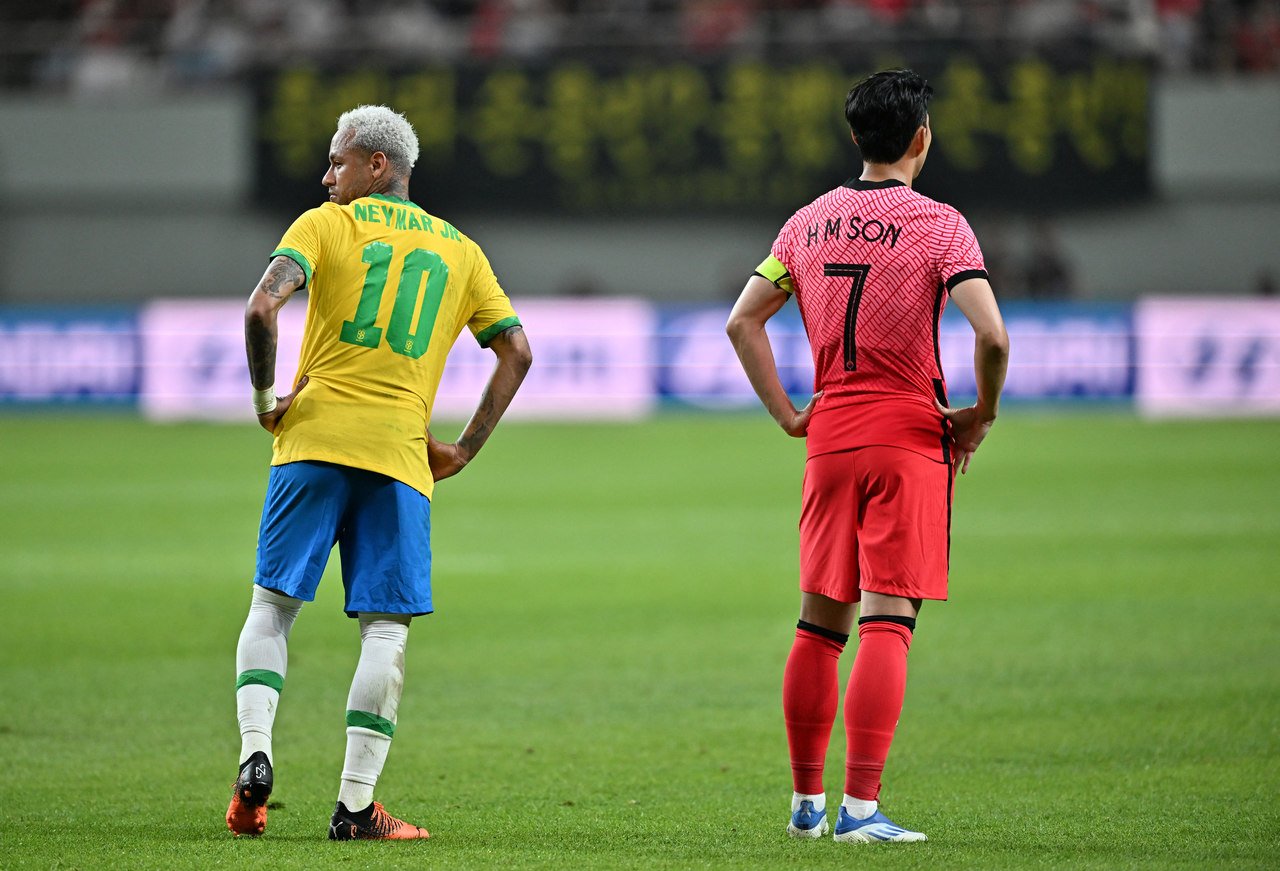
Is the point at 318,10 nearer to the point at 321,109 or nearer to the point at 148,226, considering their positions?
the point at 321,109

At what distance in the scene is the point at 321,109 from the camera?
24.1 meters

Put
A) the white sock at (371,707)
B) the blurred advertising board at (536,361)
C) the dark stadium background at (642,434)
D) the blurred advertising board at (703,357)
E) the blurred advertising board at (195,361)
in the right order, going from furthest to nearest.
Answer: the blurred advertising board at (195,361) < the blurred advertising board at (536,361) < the blurred advertising board at (703,357) < the dark stadium background at (642,434) < the white sock at (371,707)

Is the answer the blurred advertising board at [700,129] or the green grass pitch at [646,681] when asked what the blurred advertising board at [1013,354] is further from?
the green grass pitch at [646,681]

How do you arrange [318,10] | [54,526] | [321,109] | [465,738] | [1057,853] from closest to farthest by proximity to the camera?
[1057,853] < [465,738] < [54,526] < [321,109] < [318,10]

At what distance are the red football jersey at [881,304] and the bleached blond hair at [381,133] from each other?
47.1 inches

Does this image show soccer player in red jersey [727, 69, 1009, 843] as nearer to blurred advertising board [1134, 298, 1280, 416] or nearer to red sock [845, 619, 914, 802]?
red sock [845, 619, 914, 802]

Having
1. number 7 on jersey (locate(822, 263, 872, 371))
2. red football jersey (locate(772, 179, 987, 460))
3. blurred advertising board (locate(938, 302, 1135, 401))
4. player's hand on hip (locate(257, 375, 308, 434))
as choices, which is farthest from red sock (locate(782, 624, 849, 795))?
blurred advertising board (locate(938, 302, 1135, 401))

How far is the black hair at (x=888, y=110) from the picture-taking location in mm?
4754

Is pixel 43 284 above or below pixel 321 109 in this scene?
below

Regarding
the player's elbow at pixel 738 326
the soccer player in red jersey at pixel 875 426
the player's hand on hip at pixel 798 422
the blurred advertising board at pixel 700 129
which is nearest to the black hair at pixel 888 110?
the soccer player in red jersey at pixel 875 426

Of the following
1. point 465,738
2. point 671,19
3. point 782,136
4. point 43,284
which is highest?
point 671,19

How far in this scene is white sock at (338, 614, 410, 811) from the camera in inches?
191

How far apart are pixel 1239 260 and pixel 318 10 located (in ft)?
45.7

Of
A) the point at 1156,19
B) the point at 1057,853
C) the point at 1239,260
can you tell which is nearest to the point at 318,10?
the point at 1156,19
